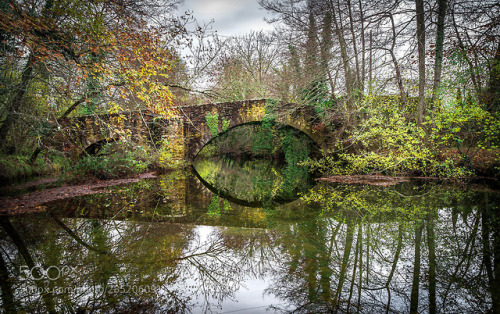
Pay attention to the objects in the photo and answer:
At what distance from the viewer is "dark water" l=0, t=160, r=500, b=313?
1647 millimetres

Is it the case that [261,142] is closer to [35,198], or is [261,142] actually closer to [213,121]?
[213,121]

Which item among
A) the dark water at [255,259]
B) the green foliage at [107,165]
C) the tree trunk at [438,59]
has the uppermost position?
the tree trunk at [438,59]

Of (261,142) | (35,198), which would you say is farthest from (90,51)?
(261,142)

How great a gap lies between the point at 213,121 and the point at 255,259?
9.78 meters

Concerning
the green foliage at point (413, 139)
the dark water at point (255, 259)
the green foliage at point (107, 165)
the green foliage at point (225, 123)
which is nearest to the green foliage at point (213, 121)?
the green foliage at point (225, 123)

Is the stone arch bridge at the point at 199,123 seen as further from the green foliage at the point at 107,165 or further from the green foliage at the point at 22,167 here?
the green foliage at the point at 107,165

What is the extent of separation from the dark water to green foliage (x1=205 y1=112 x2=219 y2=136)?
7722 millimetres

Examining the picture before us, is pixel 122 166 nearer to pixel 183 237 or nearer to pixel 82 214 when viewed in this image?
pixel 82 214

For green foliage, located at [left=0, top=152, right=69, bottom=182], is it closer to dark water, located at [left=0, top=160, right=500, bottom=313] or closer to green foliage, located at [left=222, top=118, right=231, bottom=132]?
dark water, located at [left=0, top=160, right=500, bottom=313]

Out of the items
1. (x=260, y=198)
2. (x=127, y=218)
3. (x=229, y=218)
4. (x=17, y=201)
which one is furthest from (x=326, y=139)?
(x=17, y=201)

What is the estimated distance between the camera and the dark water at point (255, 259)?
5.41 ft

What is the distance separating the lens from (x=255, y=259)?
229 centimetres

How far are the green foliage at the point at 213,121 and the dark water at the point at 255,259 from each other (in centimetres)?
772

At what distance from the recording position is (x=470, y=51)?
550cm
